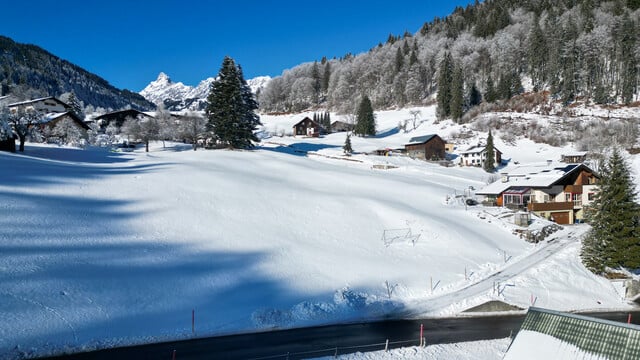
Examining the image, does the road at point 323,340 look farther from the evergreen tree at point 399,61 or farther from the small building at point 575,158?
the evergreen tree at point 399,61

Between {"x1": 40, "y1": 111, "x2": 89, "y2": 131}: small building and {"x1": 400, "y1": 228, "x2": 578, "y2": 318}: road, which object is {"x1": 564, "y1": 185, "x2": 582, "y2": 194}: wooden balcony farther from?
{"x1": 40, "y1": 111, "x2": 89, "y2": 131}: small building

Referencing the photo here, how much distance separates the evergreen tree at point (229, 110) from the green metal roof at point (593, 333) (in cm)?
5668

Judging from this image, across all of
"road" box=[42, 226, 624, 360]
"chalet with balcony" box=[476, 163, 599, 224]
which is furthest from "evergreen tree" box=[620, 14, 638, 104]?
"road" box=[42, 226, 624, 360]

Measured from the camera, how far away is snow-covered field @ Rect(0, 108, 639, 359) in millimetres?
18562

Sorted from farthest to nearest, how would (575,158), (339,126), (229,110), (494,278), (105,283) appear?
(339,126)
(575,158)
(229,110)
(494,278)
(105,283)

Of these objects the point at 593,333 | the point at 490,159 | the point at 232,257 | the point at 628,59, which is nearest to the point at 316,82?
the point at 628,59

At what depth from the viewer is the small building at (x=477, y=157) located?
75.3 m

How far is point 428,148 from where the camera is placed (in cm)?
8175

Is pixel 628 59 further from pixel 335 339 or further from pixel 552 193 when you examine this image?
pixel 335 339

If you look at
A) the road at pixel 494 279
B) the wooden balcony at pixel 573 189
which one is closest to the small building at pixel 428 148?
the wooden balcony at pixel 573 189

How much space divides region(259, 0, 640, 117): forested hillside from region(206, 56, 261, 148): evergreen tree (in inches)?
2621

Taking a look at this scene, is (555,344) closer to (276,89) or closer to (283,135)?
(283,135)

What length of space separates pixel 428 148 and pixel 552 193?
36.5 m

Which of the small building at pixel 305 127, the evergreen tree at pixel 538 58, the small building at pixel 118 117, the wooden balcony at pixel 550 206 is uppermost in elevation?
the evergreen tree at pixel 538 58
